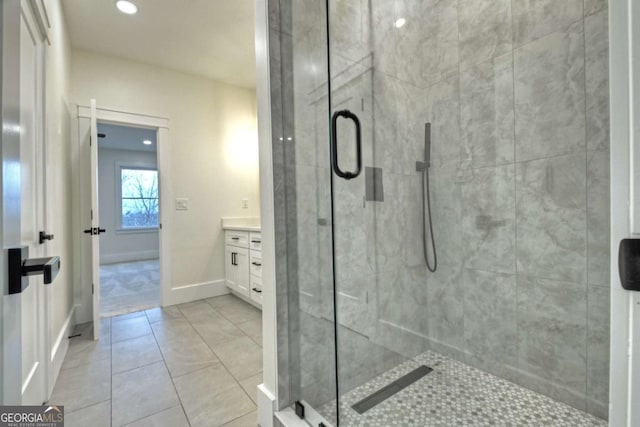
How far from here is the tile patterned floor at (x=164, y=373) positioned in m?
1.45

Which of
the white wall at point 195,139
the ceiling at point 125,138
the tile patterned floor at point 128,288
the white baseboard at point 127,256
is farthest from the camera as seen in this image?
the white baseboard at point 127,256

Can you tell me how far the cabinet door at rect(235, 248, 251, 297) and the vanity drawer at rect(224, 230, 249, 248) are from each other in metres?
0.07

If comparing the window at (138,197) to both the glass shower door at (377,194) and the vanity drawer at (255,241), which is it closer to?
the vanity drawer at (255,241)

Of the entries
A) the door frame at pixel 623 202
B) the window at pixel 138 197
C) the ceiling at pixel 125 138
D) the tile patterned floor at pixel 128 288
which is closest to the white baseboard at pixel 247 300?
the tile patterned floor at pixel 128 288

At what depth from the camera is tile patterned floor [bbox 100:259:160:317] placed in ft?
10.3

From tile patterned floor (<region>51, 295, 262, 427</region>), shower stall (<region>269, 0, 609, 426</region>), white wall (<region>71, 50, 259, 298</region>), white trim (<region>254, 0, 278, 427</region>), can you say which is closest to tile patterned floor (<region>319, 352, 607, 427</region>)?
shower stall (<region>269, 0, 609, 426</region>)

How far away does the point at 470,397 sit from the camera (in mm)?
1465

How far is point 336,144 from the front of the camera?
4.34 ft

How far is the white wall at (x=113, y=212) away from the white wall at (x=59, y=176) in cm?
439

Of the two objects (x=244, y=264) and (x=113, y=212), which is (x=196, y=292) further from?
(x=113, y=212)

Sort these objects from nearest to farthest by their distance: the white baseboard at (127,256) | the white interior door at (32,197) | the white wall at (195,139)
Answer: the white interior door at (32,197) → the white wall at (195,139) → the white baseboard at (127,256)

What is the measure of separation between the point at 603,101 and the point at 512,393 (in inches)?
57.8

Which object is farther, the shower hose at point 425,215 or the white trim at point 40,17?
the shower hose at point 425,215

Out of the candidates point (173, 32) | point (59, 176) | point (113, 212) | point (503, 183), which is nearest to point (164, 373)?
point (59, 176)
